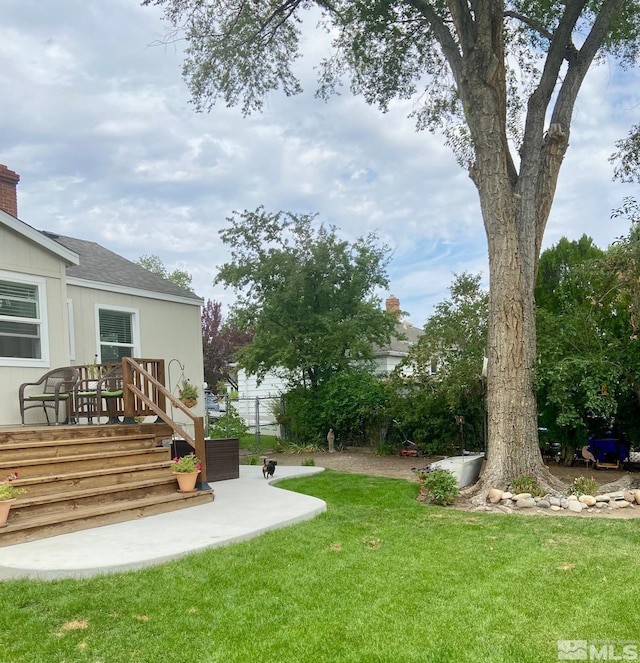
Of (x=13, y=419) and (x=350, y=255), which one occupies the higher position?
(x=350, y=255)

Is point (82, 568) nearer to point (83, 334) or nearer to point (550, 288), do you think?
point (83, 334)

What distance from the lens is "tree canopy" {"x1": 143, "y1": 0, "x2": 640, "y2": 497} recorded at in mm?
7672

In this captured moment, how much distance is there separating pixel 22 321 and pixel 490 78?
731cm

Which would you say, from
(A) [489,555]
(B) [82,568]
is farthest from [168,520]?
(A) [489,555]

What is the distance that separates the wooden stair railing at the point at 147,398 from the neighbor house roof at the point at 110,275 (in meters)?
2.91

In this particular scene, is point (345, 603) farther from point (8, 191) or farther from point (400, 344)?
point (400, 344)

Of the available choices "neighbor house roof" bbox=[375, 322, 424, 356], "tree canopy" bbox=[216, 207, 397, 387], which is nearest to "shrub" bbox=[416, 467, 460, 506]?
"tree canopy" bbox=[216, 207, 397, 387]

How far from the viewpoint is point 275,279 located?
1520cm

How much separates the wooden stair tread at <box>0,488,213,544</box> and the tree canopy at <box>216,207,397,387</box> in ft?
27.1

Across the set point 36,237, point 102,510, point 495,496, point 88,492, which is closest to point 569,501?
point 495,496

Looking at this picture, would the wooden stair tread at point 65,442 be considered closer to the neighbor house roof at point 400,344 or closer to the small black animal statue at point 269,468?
the small black animal statue at point 269,468

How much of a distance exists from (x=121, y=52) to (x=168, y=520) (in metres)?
8.47

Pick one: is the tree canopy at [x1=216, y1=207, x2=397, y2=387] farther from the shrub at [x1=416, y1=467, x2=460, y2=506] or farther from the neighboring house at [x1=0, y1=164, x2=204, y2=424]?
the shrub at [x1=416, y1=467, x2=460, y2=506]

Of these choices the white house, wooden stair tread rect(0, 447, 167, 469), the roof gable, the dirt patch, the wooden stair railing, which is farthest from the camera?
the white house
